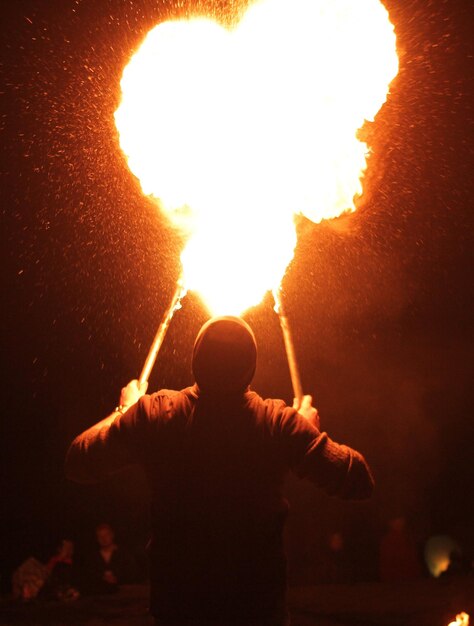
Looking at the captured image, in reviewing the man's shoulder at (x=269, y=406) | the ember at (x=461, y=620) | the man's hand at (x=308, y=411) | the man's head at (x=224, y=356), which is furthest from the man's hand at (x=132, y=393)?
the ember at (x=461, y=620)

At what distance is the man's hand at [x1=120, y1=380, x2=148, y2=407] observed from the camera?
2225 millimetres

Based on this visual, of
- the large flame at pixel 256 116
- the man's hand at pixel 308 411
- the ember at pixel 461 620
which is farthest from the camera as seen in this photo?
the ember at pixel 461 620

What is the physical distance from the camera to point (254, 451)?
1.95m

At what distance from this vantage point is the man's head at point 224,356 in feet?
6.60

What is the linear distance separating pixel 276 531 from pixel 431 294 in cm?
846

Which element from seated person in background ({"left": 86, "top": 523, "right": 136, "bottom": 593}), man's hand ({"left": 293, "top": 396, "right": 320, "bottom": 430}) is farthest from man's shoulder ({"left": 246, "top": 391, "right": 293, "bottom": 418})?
seated person in background ({"left": 86, "top": 523, "right": 136, "bottom": 593})

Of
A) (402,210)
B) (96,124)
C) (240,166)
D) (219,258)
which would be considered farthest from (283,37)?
(402,210)

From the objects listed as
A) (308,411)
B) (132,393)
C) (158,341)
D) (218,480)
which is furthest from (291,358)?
(218,480)

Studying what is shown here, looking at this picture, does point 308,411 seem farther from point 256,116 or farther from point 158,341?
point 256,116

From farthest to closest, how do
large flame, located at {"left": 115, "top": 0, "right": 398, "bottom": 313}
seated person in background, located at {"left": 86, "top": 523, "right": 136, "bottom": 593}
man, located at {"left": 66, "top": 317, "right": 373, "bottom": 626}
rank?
seated person in background, located at {"left": 86, "top": 523, "right": 136, "bottom": 593}, large flame, located at {"left": 115, "top": 0, "right": 398, "bottom": 313}, man, located at {"left": 66, "top": 317, "right": 373, "bottom": 626}

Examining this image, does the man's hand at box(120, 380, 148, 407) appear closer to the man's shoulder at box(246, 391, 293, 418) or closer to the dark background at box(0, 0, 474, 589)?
the man's shoulder at box(246, 391, 293, 418)

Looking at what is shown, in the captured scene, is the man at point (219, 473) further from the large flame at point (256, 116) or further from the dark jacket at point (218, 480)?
the large flame at point (256, 116)

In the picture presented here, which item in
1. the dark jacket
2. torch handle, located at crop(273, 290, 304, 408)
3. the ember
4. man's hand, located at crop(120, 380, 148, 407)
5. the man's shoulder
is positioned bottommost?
the ember

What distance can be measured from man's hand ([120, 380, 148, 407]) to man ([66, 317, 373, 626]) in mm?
170
